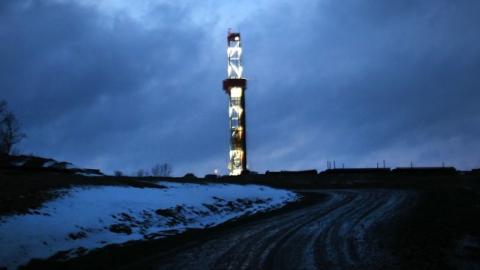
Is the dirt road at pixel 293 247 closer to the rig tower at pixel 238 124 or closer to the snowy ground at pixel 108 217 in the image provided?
the snowy ground at pixel 108 217

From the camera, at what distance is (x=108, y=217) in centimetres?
1942

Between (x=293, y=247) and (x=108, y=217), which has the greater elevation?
(x=108, y=217)

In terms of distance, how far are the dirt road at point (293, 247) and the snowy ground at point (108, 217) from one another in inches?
111

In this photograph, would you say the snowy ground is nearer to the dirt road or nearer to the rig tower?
the dirt road

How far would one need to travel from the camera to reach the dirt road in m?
13.0

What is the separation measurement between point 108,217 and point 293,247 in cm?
771

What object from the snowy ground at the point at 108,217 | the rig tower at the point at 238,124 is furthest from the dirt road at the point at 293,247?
the rig tower at the point at 238,124

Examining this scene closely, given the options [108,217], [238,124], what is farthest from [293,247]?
[238,124]

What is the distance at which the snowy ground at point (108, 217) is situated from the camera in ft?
47.5

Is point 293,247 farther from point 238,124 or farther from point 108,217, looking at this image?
point 238,124

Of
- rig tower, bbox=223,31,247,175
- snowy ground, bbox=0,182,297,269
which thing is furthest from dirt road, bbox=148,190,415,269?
rig tower, bbox=223,31,247,175

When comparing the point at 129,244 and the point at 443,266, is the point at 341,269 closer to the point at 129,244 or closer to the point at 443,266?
the point at 443,266

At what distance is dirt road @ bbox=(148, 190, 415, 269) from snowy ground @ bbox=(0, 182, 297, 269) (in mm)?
2811

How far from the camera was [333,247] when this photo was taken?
15.5m
